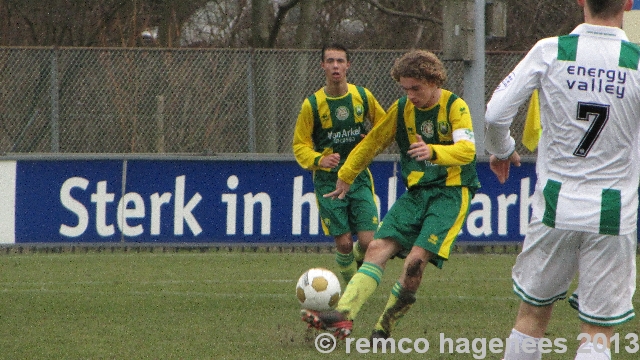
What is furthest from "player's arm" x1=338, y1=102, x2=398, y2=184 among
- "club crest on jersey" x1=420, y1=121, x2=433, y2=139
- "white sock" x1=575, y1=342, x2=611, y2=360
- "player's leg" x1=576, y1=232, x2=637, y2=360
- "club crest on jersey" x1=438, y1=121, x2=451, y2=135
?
"white sock" x1=575, y1=342, x2=611, y2=360

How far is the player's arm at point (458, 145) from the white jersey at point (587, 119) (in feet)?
5.08

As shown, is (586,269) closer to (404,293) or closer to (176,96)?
(404,293)

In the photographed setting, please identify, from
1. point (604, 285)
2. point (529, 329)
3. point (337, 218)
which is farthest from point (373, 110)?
point (604, 285)

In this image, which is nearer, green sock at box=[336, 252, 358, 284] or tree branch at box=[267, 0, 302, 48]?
green sock at box=[336, 252, 358, 284]

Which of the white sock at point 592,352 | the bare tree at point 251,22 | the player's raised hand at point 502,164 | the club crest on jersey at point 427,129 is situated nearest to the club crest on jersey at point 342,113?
the club crest on jersey at point 427,129

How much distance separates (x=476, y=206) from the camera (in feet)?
39.2

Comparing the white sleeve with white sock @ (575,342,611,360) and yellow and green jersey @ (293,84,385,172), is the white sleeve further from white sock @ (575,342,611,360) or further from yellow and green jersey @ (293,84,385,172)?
yellow and green jersey @ (293,84,385,172)

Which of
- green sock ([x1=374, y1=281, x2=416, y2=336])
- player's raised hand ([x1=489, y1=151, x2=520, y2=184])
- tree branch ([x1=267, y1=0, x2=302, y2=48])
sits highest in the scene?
tree branch ([x1=267, y1=0, x2=302, y2=48])

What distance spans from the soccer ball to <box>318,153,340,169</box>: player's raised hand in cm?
123

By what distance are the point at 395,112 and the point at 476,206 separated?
563cm

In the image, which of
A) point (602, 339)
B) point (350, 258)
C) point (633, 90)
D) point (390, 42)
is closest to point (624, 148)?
point (633, 90)

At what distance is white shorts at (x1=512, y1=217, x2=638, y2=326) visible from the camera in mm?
4254

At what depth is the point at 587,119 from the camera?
165 inches

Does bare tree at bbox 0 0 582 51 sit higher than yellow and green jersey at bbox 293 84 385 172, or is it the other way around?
bare tree at bbox 0 0 582 51
